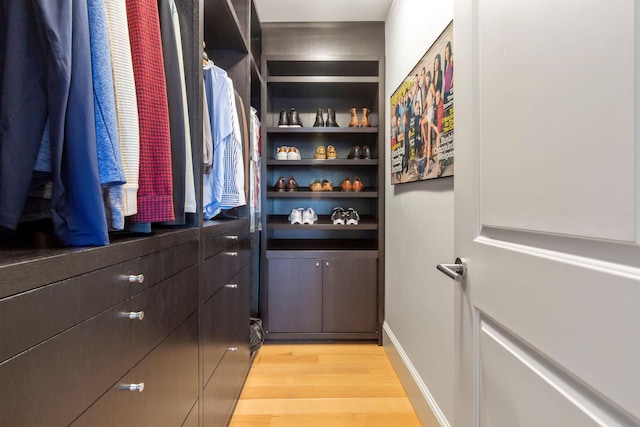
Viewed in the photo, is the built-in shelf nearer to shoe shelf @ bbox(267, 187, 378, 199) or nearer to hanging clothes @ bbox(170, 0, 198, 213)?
shoe shelf @ bbox(267, 187, 378, 199)

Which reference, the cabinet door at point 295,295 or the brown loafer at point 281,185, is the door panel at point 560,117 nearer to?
the cabinet door at point 295,295

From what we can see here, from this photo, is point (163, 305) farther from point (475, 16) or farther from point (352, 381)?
point (352, 381)

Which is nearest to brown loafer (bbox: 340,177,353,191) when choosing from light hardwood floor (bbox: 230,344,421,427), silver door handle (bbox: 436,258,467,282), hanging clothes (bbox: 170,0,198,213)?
light hardwood floor (bbox: 230,344,421,427)

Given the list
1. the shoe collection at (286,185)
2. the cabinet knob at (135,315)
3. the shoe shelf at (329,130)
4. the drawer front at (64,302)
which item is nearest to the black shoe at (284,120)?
the shoe shelf at (329,130)

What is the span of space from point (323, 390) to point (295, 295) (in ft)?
2.32

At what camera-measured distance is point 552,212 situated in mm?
521

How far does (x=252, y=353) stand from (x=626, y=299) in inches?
83.5

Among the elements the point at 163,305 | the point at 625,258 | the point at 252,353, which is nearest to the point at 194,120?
the point at 163,305

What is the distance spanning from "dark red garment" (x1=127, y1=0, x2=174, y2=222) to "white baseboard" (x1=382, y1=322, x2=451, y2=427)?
1.29 m

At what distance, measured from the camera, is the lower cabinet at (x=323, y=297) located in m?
2.38

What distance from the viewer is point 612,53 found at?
42cm

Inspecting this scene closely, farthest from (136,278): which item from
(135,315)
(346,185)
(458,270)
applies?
(346,185)

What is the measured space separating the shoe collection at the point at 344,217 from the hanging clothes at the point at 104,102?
6.23 feet

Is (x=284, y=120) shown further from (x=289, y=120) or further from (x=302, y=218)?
(x=302, y=218)
